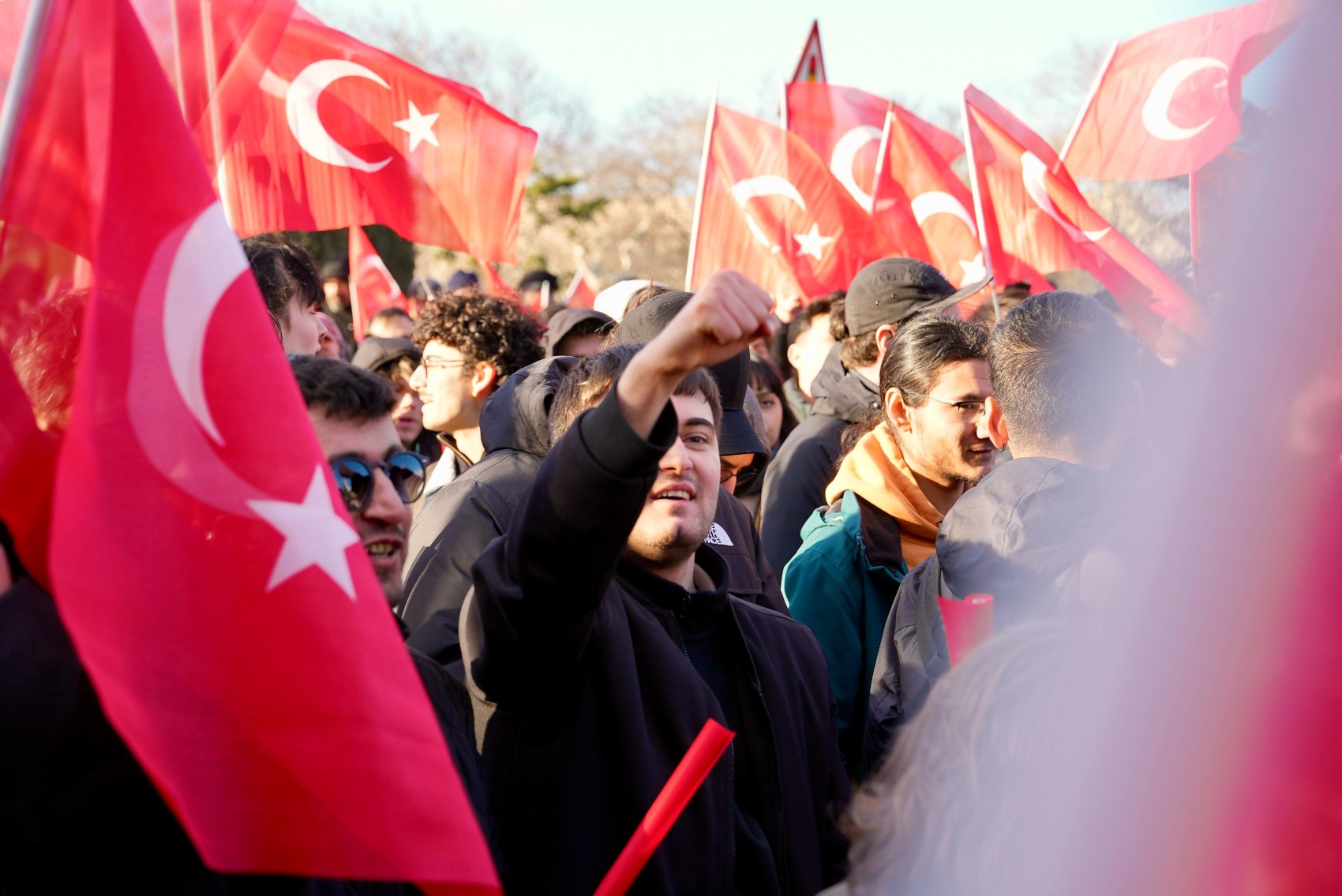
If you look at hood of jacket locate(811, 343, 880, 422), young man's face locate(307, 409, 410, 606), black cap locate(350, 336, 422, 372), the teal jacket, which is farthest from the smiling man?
black cap locate(350, 336, 422, 372)

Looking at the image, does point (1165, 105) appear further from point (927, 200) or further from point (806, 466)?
point (806, 466)

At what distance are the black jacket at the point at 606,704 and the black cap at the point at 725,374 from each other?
1097 mm

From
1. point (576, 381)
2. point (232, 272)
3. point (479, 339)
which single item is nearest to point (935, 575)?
point (576, 381)

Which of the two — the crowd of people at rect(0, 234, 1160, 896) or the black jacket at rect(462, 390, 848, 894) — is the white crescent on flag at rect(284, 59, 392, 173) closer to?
the crowd of people at rect(0, 234, 1160, 896)

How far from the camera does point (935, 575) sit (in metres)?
2.76

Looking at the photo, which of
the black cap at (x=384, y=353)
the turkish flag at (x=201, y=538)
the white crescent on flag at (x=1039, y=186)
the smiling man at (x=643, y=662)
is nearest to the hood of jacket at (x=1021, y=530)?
the smiling man at (x=643, y=662)

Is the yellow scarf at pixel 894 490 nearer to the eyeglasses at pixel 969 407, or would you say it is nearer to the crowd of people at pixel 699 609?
the crowd of people at pixel 699 609

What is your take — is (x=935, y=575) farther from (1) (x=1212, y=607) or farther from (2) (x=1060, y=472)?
(1) (x=1212, y=607)

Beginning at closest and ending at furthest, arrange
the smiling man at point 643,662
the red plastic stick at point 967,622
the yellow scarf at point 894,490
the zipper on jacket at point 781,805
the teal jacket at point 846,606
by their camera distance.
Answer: the smiling man at point 643,662 < the red plastic stick at point 967,622 < the zipper on jacket at point 781,805 < the teal jacket at point 846,606 < the yellow scarf at point 894,490

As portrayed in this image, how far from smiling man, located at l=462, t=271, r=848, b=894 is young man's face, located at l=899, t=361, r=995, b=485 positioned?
3.32 ft

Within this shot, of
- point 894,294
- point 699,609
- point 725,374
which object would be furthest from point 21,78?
→ point 894,294

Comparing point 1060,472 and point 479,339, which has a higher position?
point 1060,472

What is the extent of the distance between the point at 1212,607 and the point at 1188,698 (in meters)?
0.08

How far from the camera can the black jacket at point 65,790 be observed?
1.34 m
